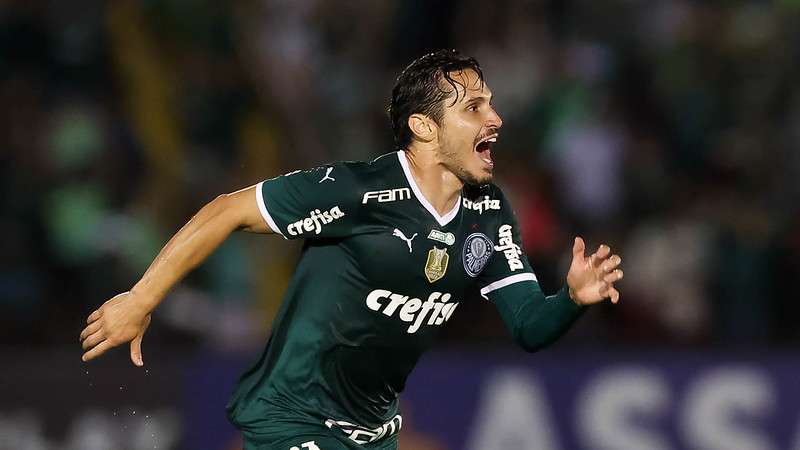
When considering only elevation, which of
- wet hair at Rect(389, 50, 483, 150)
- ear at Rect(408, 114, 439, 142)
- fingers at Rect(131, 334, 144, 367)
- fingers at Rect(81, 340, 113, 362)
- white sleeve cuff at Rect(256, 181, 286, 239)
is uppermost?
wet hair at Rect(389, 50, 483, 150)

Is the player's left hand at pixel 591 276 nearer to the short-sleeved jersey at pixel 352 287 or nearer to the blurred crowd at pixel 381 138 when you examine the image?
the short-sleeved jersey at pixel 352 287

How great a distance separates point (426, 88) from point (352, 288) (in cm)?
83

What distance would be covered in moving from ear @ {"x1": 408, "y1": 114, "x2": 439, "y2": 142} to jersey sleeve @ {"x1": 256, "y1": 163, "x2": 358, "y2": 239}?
34 cm

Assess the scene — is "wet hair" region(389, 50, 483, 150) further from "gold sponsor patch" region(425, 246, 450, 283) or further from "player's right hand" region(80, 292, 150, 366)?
"player's right hand" region(80, 292, 150, 366)

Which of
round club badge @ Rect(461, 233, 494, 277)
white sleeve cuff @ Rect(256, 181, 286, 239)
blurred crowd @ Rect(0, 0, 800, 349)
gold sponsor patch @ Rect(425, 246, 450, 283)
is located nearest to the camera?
white sleeve cuff @ Rect(256, 181, 286, 239)

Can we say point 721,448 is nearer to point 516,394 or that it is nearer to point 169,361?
point 516,394

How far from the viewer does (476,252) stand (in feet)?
19.0

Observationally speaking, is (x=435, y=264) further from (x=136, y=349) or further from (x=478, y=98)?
(x=136, y=349)

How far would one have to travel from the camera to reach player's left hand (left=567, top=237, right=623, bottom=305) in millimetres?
5398

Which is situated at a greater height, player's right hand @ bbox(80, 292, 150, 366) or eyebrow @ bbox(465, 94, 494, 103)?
eyebrow @ bbox(465, 94, 494, 103)

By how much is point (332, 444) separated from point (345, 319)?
0.47 m

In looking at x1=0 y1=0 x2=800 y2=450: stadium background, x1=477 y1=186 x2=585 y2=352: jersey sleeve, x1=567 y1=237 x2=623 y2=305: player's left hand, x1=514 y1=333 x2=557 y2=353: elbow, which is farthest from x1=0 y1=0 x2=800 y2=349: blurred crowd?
x1=567 y1=237 x2=623 y2=305: player's left hand

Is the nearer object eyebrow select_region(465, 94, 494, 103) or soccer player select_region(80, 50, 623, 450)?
soccer player select_region(80, 50, 623, 450)

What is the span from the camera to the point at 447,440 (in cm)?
916
